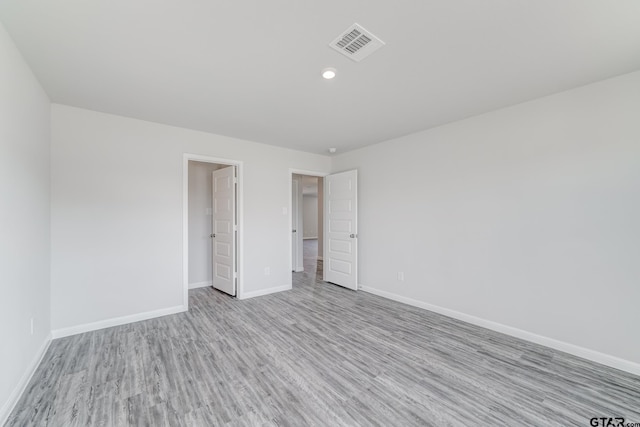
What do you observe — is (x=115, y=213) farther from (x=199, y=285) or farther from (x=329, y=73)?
(x=329, y=73)

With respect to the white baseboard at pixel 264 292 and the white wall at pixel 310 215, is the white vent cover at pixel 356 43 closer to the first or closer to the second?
the white baseboard at pixel 264 292

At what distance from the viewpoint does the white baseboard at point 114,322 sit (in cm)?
292

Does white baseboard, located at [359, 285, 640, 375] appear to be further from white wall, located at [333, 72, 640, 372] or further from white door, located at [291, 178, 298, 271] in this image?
white door, located at [291, 178, 298, 271]

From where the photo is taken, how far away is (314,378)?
2.20m

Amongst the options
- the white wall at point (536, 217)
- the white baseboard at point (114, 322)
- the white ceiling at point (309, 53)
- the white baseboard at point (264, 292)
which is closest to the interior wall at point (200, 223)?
the white baseboard at point (264, 292)

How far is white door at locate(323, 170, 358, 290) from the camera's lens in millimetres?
4746

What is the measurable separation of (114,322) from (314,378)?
2.64 m

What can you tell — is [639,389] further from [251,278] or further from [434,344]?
[251,278]

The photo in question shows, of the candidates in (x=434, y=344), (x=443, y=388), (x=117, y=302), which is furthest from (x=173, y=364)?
(x=434, y=344)

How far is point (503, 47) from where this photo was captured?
1952 millimetres

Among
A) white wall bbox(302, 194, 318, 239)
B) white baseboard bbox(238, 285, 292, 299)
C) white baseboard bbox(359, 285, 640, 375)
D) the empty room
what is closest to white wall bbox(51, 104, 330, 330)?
the empty room

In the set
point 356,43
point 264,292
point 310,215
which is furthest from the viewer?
point 310,215

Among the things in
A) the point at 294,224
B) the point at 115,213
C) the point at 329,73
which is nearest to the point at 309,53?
the point at 329,73

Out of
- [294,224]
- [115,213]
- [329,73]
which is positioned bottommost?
[294,224]
